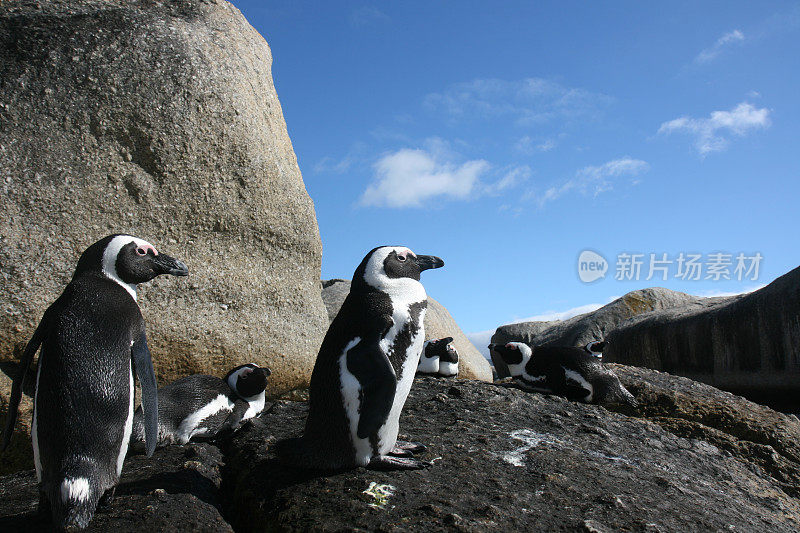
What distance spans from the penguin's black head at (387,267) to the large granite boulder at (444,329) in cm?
436

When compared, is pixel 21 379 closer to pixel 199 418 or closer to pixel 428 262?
pixel 199 418

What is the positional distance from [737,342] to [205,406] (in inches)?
280

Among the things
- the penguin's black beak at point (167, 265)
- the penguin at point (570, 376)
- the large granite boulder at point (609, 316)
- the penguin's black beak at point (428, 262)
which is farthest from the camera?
the large granite boulder at point (609, 316)

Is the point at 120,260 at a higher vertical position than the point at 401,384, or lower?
higher

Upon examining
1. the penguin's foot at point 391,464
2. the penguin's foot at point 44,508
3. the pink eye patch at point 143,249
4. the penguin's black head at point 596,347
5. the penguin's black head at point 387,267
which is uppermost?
the pink eye patch at point 143,249

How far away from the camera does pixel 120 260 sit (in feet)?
9.86

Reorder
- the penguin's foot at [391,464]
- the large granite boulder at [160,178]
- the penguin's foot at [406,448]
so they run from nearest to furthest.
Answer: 1. the penguin's foot at [391,464]
2. the penguin's foot at [406,448]
3. the large granite boulder at [160,178]

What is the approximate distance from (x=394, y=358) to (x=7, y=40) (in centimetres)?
414

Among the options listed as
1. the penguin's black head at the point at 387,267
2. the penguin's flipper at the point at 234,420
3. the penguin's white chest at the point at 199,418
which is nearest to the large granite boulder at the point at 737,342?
the penguin's black head at the point at 387,267

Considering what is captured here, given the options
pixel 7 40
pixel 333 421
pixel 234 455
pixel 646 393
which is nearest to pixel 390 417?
pixel 333 421

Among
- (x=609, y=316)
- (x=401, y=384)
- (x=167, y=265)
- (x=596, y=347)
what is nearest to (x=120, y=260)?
(x=167, y=265)

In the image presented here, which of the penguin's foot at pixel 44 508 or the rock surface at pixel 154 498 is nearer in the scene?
the rock surface at pixel 154 498

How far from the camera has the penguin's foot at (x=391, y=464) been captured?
2.66 m

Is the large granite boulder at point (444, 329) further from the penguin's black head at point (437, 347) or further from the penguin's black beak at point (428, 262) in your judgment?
the penguin's black beak at point (428, 262)
